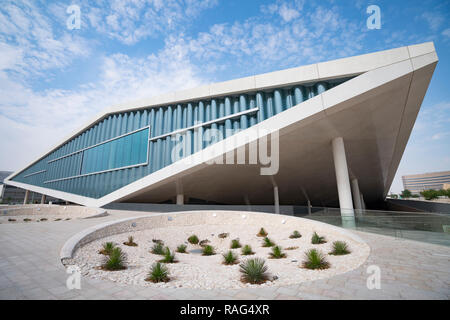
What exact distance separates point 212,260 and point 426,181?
207 meters

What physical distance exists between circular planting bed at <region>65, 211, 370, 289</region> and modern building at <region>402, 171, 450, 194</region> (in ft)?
574

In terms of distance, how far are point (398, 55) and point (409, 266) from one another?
1085 centimetres

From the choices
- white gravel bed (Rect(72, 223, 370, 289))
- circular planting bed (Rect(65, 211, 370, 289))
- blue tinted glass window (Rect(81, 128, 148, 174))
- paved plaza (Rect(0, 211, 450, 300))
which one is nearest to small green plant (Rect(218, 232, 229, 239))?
circular planting bed (Rect(65, 211, 370, 289))

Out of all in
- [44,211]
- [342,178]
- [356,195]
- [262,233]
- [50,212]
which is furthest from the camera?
[356,195]

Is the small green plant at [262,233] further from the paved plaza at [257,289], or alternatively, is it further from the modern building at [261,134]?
the paved plaza at [257,289]

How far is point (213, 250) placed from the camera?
9.72 m

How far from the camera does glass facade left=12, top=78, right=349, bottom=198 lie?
643 inches

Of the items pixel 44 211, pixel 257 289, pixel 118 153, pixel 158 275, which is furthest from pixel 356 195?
pixel 44 211

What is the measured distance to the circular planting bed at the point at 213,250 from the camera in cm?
527

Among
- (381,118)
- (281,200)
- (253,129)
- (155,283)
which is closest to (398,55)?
(381,118)

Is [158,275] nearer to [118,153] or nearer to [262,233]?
[262,233]

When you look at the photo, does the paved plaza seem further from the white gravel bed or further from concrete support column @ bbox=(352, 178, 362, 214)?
concrete support column @ bbox=(352, 178, 362, 214)

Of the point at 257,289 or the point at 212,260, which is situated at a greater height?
the point at 257,289
